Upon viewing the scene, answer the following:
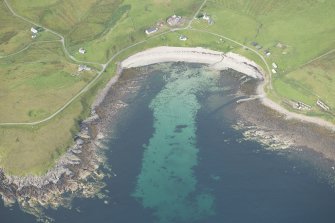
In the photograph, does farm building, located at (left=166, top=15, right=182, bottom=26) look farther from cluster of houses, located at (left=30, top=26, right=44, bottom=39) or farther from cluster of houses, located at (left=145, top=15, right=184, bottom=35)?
cluster of houses, located at (left=30, top=26, right=44, bottom=39)

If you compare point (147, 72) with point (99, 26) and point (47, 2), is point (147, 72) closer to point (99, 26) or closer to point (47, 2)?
point (99, 26)

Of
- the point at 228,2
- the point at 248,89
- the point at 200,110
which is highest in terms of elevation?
the point at 228,2

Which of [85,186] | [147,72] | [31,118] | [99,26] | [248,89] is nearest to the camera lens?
[85,186]

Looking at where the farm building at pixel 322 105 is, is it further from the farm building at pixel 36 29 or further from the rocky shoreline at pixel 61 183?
the farm building at pixel 36 29

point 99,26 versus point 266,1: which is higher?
point 266,1

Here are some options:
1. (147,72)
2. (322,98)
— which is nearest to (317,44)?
(322,98)

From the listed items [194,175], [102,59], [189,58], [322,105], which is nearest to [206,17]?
[189,58]
